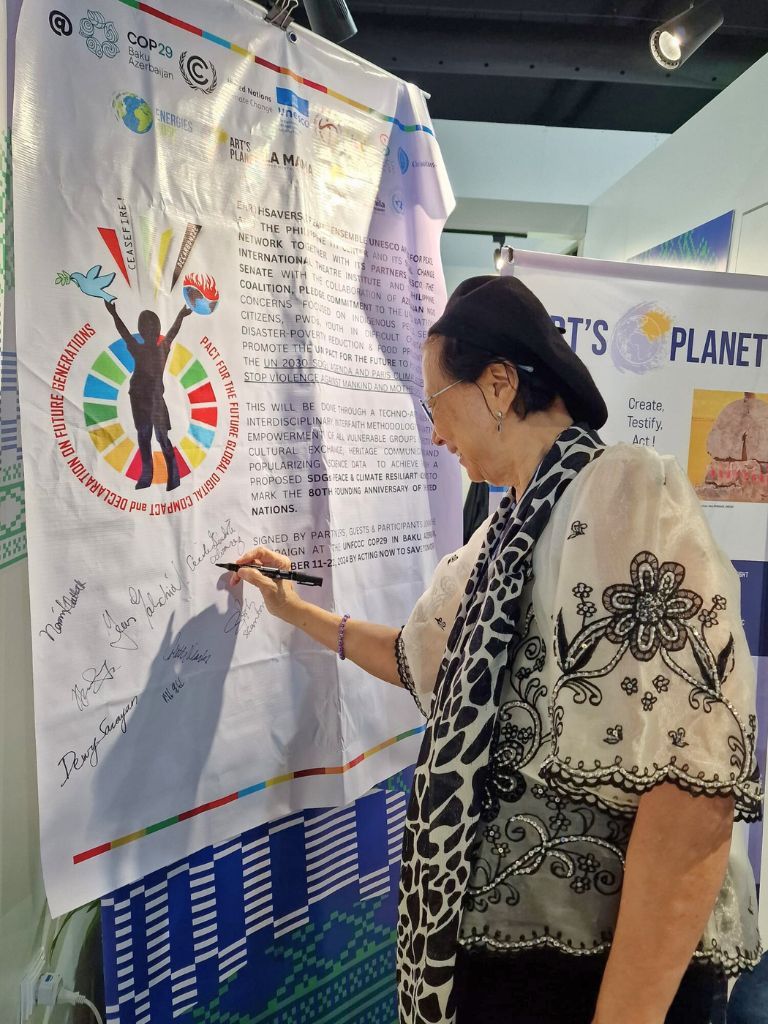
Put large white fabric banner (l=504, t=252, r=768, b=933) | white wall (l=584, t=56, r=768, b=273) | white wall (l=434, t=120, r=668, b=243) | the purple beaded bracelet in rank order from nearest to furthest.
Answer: the purple beaded bracelet < large white fabric banner (l=504, t=252, r=768, b=933) < white wall (l=584, t=56, r=768, b=273) < white wall (l=434, t=120, r=668, b=243)

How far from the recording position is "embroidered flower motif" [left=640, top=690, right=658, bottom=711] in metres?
0.67

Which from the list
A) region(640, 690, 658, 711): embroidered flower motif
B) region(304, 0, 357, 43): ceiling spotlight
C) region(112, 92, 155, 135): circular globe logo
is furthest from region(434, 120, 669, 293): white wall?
region(640, 690, 658, 711): embroidered flower motif

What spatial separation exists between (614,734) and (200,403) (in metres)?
0.73

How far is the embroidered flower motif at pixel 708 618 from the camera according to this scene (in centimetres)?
69

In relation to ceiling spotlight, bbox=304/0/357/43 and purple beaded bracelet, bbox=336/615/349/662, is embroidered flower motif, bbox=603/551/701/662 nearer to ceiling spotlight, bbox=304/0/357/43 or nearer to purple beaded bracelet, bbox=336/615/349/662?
purple beaded bracelet, bbox=336/615/349/662

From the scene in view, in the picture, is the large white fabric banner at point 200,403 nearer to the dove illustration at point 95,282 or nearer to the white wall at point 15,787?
the dove illustration at point 95,282

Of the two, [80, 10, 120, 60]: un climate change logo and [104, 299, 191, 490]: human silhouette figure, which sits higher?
[80, 10, 120, 60]: un climate change logo

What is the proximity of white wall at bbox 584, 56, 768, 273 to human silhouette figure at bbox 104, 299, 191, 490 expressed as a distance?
1.83 meters

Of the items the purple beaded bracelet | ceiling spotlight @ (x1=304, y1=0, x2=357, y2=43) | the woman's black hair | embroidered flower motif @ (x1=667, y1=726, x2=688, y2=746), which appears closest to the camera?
embroidered flower motif @ (x1=667, y1=726, x2=688, y2=746)

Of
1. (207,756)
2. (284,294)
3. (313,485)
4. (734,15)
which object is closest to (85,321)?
(284,294)

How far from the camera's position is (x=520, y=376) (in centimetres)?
89
